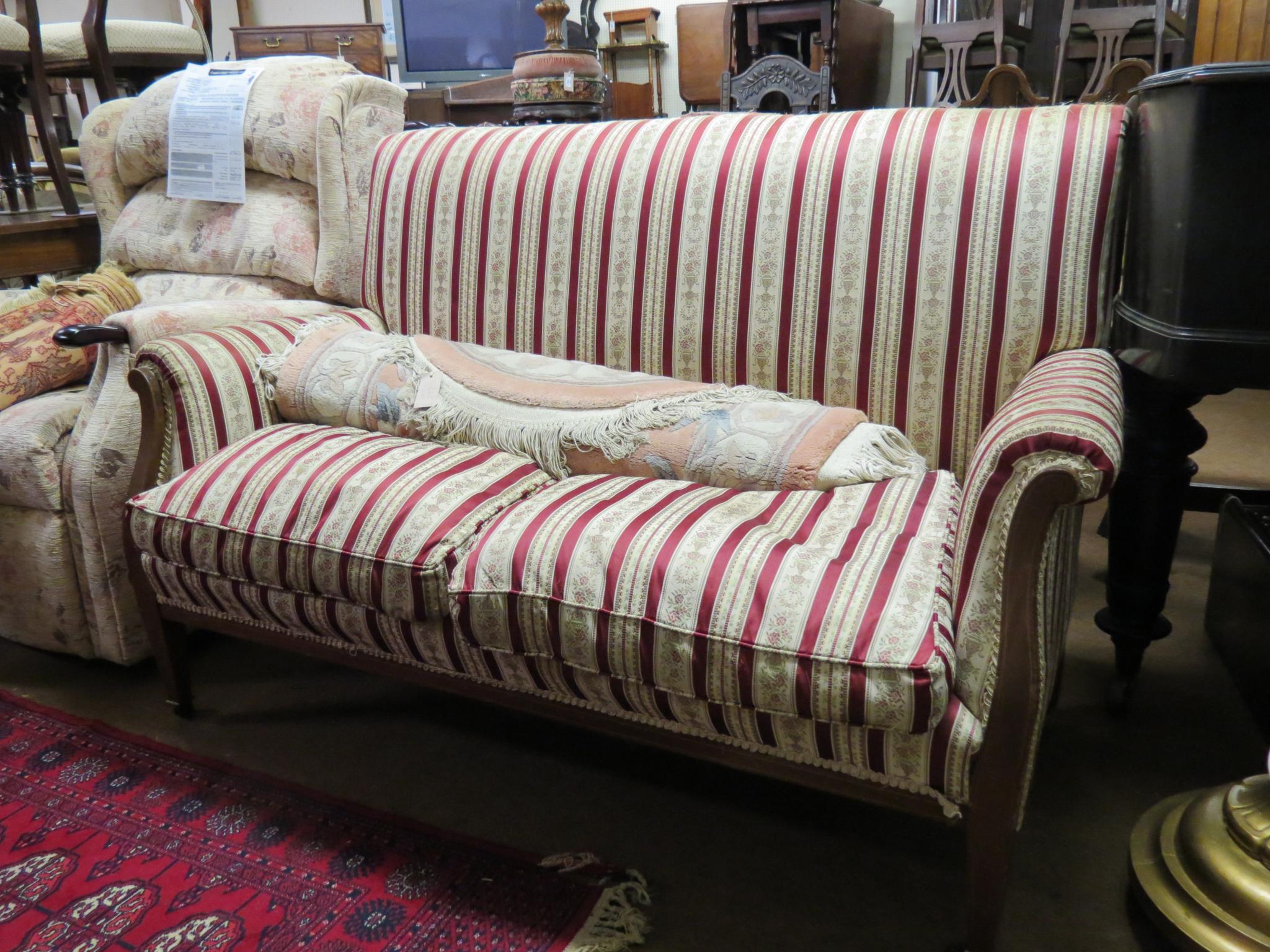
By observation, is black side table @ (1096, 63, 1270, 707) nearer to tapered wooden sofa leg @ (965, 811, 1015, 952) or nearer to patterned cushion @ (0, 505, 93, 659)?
tapered wooden sofa leg @ (965, 811, 1015, 952)

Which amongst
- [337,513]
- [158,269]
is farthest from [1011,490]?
[158,269]

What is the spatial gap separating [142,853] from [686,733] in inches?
29.9

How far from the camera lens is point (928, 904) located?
118 centimetres

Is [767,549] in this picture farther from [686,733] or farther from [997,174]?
[997,174]

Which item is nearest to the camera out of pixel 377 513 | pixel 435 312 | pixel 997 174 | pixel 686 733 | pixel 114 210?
pixel 686 733

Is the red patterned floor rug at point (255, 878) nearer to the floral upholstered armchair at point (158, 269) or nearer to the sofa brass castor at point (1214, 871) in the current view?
the floral upholstered armchair at point (158, 269)

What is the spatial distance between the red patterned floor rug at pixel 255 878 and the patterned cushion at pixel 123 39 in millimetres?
2732

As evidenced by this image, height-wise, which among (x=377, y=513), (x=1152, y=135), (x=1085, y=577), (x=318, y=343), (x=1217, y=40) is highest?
(x=1217, y=40)

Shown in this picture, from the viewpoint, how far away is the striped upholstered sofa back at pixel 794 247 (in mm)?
1393

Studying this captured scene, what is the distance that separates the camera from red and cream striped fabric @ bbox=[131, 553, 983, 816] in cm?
101

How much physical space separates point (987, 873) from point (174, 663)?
1255mm

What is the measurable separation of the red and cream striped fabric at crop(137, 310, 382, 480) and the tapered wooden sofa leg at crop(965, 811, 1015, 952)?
1233 millimetres

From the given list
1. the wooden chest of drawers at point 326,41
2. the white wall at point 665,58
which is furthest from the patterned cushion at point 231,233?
the wooden chest of drawers at point 326,41

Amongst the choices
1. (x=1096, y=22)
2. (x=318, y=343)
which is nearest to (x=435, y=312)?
(x=318, y=343)
